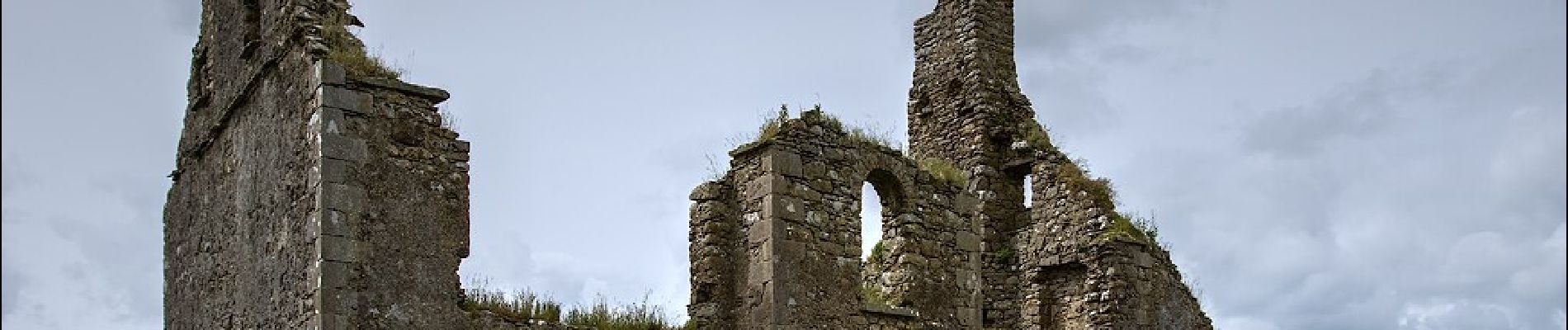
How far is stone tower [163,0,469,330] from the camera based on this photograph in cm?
1755

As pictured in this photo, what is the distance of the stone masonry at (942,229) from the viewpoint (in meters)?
20.5

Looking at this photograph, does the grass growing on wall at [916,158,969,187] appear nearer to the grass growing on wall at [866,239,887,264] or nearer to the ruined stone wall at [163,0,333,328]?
the grass growing on wall at [866,239,887,264]

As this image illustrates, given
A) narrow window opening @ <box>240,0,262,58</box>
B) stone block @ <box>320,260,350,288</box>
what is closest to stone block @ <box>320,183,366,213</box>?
stone block @ <box>320,260,350,288</box>

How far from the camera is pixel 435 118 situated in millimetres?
18453

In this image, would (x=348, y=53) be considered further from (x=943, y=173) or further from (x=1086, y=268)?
(x=1086, y=268)

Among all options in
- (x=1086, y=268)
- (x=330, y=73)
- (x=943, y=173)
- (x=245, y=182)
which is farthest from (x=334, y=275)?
(x=1086, y=268)

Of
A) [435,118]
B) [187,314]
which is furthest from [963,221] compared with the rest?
[187,314]

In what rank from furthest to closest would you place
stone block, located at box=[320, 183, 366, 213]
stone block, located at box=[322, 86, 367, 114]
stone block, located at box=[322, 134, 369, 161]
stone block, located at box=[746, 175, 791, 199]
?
1. stone block, located at box=[746, 175, 791, 199]
2. stone block, located at box=[322, 86, 367, 114]
3. stone block, located at box=[322, 134, 369, 161]
4. stone block, located at box=[320, 183, 366, 213]

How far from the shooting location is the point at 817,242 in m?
20.6

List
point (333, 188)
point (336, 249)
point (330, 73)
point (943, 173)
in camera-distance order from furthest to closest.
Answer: point (943, 173)
point (330, 73)
point (333, 188)
point (336, 249)

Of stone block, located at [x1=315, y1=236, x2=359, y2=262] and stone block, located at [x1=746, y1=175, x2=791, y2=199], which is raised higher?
stone block, located at [x1=746, y1=175, x2=791, y2=199]

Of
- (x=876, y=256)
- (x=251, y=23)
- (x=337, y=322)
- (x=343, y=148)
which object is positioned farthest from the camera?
(x=876, y=256)

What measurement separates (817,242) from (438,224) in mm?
4307

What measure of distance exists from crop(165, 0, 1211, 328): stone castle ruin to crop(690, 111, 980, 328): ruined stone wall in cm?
2
